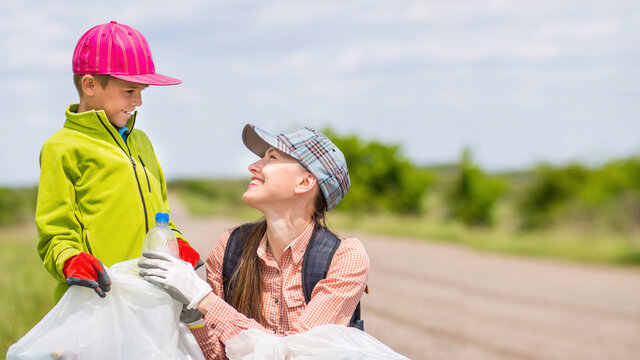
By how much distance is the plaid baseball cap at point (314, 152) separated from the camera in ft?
9.95

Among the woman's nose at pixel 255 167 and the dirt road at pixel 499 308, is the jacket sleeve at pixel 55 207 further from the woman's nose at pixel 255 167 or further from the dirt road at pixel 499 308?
the dirt road at pixel 499 308

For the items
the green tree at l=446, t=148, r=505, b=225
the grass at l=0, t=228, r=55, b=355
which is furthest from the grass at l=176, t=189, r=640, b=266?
the grass at l=0, t=228, r=55, b=355

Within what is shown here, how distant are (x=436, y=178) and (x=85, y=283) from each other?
27.0 metres

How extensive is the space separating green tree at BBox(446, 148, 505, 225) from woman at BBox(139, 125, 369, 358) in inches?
870

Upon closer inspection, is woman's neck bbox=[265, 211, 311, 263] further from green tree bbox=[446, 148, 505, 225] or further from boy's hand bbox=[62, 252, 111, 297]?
green tree bbox=[446, 148, 505, 225]

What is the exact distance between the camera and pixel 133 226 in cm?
289

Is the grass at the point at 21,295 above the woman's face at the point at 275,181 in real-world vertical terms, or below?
below

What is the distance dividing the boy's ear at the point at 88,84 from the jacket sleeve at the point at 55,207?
28cm

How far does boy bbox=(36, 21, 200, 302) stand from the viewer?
8.98ft

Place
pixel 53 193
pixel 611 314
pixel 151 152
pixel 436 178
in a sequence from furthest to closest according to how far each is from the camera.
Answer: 1. pixel 436 178
2. pixel 611 314
3. pixel 151 152
4. pixel 53 193

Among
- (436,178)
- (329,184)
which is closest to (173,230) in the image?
(329,184)

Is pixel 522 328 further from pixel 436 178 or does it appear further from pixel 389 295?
pixel 436 178

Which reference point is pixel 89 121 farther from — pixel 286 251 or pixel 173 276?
pixel 286 251

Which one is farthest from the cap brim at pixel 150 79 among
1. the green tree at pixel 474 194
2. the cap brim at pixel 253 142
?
the green tree at pixel 474 194
